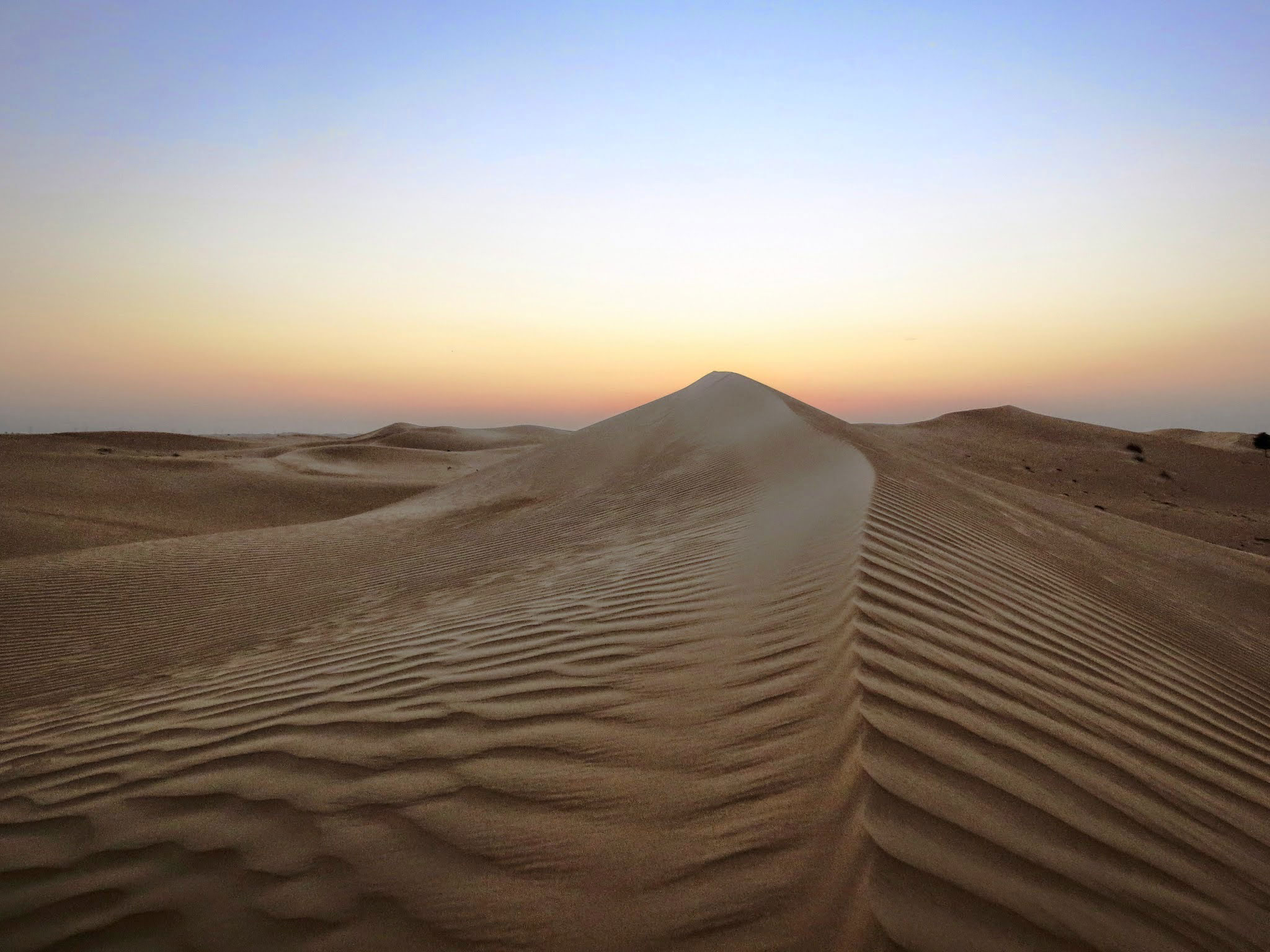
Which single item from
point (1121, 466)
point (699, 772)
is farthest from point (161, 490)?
point (1121, 466)

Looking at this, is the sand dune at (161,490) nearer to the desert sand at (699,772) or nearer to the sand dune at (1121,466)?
the desert sand at (699,772)

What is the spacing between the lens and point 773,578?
10.7 feet

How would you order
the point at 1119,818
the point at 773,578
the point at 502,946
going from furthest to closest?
1. the point at 773,578
2. the point at 1119,818
3. the point at 502,946

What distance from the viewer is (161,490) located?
1742 centimetres

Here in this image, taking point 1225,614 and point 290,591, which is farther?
point 290,591

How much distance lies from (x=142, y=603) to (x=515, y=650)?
7.13 meters

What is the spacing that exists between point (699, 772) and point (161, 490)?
795 inches

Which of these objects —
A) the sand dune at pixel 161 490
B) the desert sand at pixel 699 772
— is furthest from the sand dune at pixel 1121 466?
the sand dune at pixel 161 490

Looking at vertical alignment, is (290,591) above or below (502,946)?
below

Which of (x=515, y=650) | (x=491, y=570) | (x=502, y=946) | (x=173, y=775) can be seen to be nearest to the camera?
(x=502, y=946)

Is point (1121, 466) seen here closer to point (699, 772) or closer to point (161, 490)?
point (699, 772)

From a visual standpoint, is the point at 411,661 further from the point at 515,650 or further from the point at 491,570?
the point at 491,570

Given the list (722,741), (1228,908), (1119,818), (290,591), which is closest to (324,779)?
(722,741)

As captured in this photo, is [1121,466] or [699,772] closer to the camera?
[699,772]
